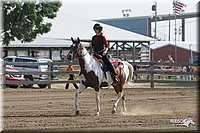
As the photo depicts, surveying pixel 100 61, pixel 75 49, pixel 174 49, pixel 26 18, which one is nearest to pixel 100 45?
pixel 100 61

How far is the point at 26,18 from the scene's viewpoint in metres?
41.9

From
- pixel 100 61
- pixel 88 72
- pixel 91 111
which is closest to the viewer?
pixel 88 72

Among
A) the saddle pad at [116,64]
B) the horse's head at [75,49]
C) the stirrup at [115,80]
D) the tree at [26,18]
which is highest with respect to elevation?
the tree at [26,18]

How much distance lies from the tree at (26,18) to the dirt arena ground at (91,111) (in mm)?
16591

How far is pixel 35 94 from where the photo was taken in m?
22.5

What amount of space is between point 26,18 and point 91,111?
27.4m

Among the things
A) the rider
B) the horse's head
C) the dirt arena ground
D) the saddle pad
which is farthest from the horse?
the dirt arena ground

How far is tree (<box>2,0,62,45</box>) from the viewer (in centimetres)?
3957

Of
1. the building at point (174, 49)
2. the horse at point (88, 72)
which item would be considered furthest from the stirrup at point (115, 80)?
the building at point (174, 49)

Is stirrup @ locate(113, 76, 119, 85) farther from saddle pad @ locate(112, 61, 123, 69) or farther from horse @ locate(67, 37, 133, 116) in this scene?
saddle pad @ locate(112, 61, 123, 69)

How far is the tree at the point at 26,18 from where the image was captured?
3957 centimetres

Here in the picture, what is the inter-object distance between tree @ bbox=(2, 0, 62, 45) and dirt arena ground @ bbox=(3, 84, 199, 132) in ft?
54.4

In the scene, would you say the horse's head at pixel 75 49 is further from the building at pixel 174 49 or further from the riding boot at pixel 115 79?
the building at pixel 174 49

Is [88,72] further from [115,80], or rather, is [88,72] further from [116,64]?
[116,64]
